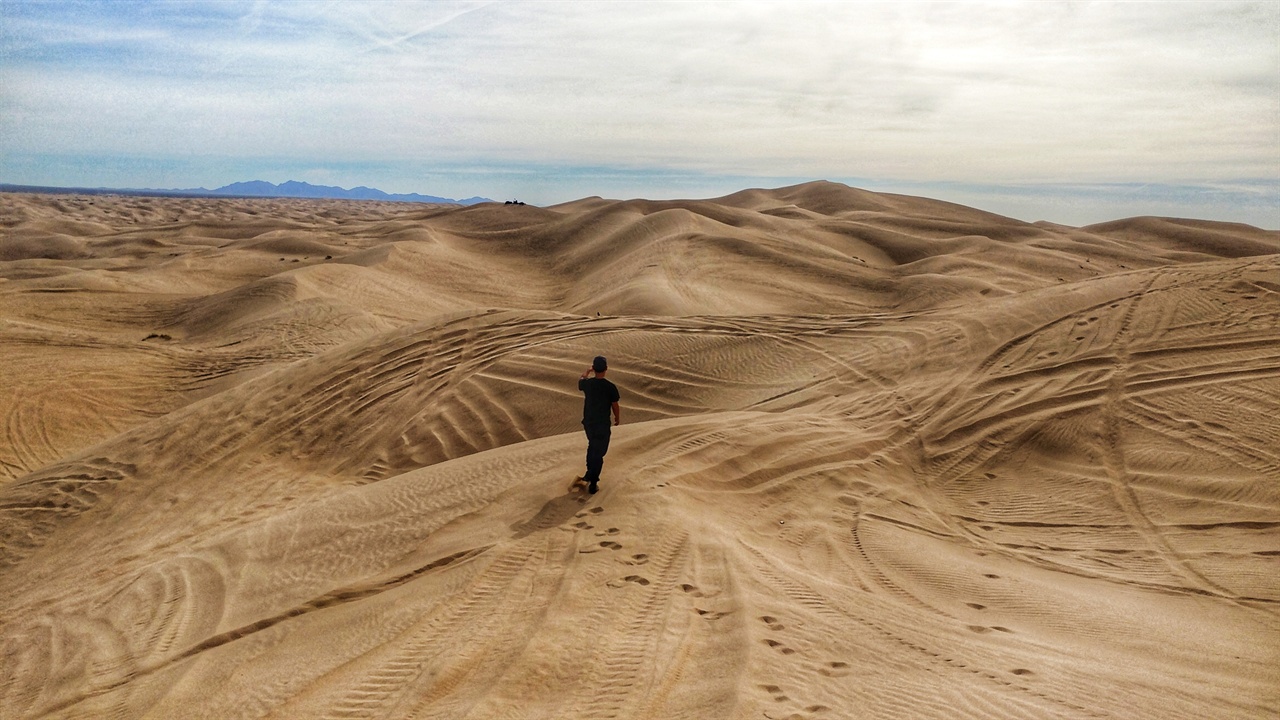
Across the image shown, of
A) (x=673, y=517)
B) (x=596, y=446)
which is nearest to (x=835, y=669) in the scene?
(x=673, y=517)

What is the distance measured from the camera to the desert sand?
16.2 ft

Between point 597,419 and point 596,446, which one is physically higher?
point 597,419

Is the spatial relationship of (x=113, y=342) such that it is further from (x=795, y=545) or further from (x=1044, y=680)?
(x=1044, y=680)

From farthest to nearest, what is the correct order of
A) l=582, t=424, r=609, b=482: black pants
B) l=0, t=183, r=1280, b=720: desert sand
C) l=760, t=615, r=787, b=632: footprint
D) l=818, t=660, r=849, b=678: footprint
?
1. l=582, t=424, r=609, b=482: black pants
2. l=760, t=615, r=787, b=632: footprint
3. l=0, t=183, r=1280, b=720: desert sand
4. l=818, t=660, r=849, b=678: footprint

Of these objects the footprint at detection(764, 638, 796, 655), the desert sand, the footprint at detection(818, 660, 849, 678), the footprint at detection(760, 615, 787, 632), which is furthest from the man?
the footprint at detection(818, 660, 849, 678)

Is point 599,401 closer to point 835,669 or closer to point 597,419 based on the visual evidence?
point 597,419

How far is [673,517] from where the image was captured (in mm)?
7160

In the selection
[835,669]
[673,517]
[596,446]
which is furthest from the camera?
[596,446]

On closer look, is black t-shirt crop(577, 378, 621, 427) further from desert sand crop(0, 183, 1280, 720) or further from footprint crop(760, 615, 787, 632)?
footprint crop(760, 615, 787, 632)

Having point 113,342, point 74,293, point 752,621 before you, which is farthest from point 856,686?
point 74,293

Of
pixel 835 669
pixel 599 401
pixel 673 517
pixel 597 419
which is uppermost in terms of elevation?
pixel 599 401

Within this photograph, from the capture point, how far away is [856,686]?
4633 mm

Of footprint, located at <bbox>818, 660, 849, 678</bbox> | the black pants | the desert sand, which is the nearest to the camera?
footprint, located at <bbox>818, 660, 849, 678</bbox>

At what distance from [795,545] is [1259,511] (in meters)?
5.13
